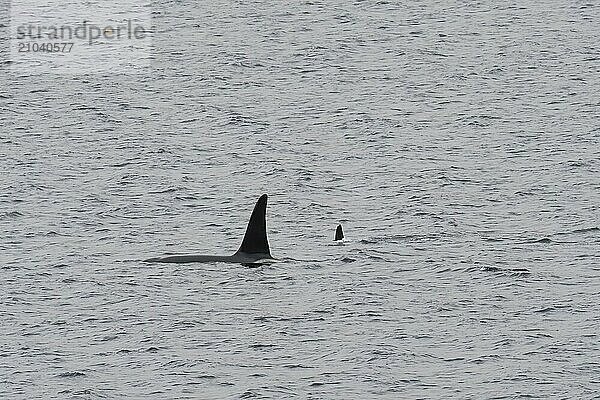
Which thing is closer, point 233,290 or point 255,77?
point 233,290

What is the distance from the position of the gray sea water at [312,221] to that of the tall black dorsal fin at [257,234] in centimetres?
64

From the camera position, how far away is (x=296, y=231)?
3191 centimetres

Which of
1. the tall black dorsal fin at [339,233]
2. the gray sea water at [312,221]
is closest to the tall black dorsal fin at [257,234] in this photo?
the gray sea water at [312,221]

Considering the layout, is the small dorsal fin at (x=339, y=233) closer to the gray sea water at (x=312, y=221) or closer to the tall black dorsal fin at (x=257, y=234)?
the gray sea water at (x=312, y=221)

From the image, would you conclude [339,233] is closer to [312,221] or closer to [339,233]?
[339,233]

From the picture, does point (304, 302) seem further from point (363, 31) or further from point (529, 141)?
point (363, 31)

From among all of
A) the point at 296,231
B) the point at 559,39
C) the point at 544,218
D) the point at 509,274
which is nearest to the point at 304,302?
the point at 509,274

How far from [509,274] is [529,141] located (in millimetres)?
15540

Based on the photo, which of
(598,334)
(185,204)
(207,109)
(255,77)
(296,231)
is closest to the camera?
(598,334)

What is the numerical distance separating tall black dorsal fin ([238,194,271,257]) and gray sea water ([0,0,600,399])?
0.64 metres

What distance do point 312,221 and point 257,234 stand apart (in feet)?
15.6

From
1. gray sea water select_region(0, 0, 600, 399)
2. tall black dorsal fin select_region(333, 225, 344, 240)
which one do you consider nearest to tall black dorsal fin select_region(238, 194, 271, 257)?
gray sea water select_region(0, 0, 600, 399)

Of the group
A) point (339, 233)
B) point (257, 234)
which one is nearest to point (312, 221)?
point (339, 233)

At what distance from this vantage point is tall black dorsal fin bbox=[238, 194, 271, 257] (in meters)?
28.1
